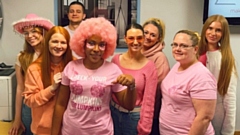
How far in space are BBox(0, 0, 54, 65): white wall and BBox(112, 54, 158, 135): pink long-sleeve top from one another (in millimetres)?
1299

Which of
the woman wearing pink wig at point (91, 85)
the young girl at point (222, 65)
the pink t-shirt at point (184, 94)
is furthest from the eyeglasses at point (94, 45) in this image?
the young girl at point (222, 65)

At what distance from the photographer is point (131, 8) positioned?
2889 millimetres

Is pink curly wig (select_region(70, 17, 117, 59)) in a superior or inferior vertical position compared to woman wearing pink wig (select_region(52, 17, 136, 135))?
superior

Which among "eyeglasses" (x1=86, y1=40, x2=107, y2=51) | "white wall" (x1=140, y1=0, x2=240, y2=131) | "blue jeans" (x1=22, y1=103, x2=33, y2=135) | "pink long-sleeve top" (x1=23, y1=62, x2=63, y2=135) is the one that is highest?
"white wall" (x1=140, y1=0, x2=240, y2=131)

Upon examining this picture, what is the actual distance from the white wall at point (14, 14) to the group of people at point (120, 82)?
82 centimetres

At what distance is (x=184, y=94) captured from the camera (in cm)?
167

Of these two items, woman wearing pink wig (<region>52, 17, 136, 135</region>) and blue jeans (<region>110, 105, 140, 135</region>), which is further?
blue jeans (<region>110, 105, 140, 135</region>)

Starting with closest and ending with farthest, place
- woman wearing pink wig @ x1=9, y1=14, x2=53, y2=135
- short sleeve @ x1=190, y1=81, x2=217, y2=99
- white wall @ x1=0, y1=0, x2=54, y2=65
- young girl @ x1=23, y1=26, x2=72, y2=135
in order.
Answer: short sleeve @ x1=190, y1=81, x2=217, y2=99
young girl @ x1=23, y1=26, x2=72, y2=135
woman wearing pink wig @ x1=9, y1=14, x2=53, y2=135
white wall @ x1=0, y1=0, x2=54, y2=65

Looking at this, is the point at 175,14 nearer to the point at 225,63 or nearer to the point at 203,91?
the point at 225,63

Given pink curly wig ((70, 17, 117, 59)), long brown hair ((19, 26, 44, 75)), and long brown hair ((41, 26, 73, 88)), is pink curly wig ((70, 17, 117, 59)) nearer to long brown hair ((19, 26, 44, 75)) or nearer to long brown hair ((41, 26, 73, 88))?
long brown hair ((41, 26, 73, 88))

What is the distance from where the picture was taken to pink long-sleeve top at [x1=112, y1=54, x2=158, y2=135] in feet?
6.20

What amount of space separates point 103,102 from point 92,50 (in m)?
0.29

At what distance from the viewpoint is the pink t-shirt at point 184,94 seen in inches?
64.2

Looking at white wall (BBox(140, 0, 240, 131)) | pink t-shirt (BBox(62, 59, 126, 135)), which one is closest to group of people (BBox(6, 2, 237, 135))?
pink t-shirt (BBox(62, 59, 126, 135))
